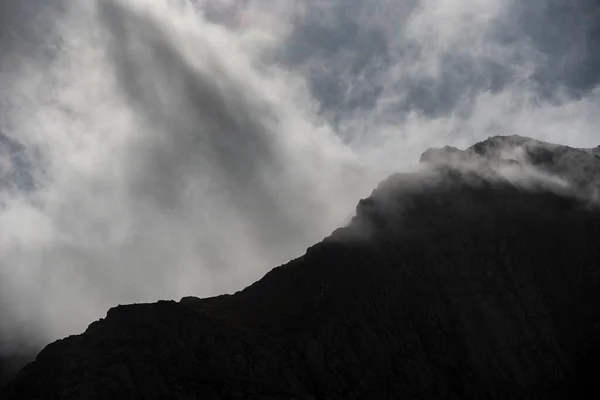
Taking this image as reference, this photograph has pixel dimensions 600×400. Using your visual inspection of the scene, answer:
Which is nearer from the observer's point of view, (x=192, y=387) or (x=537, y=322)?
(x=192, y=387)

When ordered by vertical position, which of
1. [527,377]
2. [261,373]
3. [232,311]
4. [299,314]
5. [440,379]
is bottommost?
[527,377]

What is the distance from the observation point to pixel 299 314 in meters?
180

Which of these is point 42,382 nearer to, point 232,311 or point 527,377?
point 232,311

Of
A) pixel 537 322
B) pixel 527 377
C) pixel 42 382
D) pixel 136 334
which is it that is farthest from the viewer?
pixel 537 322

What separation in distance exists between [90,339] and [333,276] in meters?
77.9

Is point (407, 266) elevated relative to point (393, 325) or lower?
elevated

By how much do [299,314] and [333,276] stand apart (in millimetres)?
20050

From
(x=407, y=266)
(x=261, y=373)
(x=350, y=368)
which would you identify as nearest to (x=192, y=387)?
(x=261, y=373)

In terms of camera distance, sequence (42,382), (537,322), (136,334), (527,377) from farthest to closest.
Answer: (537,322) → (527,377) → (136,334) → (42,382)

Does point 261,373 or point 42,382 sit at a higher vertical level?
point 42,382

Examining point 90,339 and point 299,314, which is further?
point 299,314

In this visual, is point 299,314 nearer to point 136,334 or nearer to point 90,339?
point 136,334

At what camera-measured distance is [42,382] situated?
151375mm

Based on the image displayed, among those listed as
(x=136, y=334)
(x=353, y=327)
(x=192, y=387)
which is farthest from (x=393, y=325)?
(x=136, y=334)
